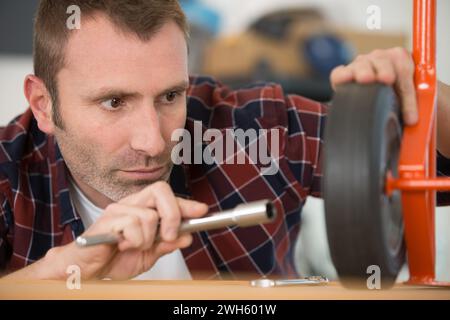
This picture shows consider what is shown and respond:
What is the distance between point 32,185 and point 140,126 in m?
0.33

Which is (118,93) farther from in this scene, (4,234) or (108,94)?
(4,234)

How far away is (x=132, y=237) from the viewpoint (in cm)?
71

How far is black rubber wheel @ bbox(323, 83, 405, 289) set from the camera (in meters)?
0.59

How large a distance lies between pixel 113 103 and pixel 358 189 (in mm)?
520

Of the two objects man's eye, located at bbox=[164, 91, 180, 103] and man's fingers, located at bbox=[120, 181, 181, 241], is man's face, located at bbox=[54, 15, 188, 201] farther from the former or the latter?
man's fingers, located at bbox=[120, 181, 181, 241]

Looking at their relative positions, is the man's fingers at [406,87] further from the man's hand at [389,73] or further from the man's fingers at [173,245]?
the man's fingers at [173,245]

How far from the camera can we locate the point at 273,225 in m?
1.21

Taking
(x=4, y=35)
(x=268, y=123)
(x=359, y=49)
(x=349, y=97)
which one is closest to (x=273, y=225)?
(x=268, y=123)

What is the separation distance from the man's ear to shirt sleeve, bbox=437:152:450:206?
653mm

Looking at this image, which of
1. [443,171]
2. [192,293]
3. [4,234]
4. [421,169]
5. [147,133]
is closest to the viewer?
[192,293]

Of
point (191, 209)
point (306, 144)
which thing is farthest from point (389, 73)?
point (306, 144)

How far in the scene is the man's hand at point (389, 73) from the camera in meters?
0.69

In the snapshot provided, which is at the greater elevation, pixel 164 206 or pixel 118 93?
pixel 118 93
